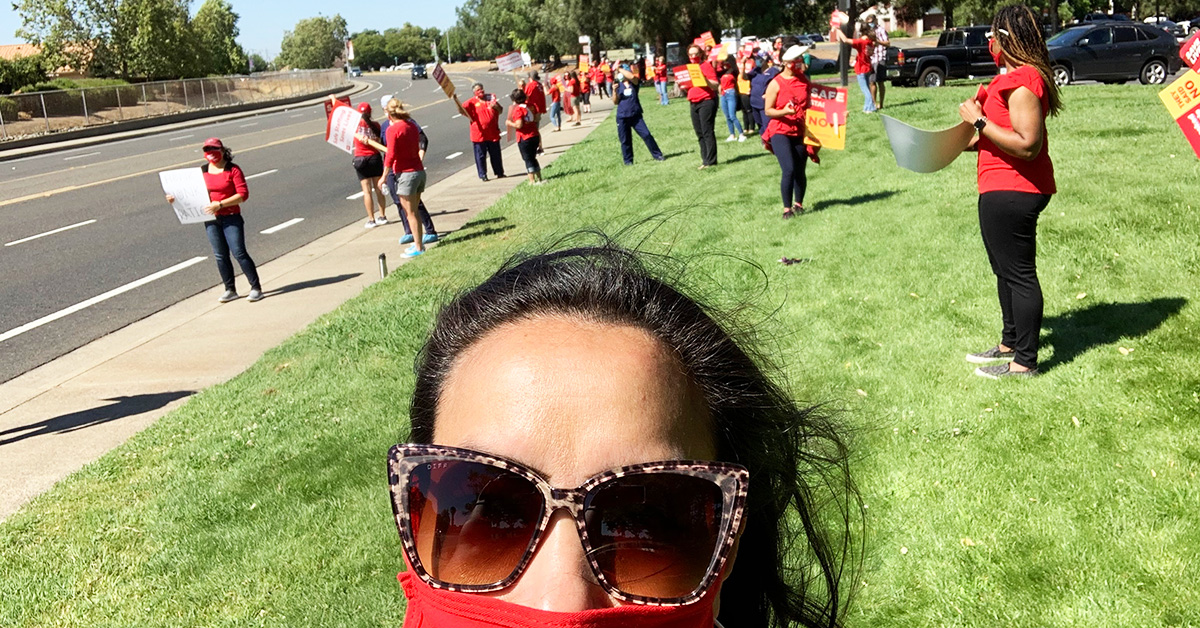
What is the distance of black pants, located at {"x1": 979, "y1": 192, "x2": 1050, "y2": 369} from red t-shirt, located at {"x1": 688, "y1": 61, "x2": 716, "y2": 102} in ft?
32.9

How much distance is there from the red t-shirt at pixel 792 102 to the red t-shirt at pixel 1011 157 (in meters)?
4.49

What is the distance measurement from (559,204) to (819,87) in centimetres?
471

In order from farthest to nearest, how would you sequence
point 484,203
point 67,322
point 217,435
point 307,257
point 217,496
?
point 484,203 → point 307,257 → point 67,322 → point 217,435 → point 217,496

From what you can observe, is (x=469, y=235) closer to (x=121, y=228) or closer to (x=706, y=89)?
(x=706, y=89)

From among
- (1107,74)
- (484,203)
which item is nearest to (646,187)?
(484,203)

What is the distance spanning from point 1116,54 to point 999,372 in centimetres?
2240

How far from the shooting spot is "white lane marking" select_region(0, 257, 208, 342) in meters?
9.38

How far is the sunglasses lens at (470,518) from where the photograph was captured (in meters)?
1.10

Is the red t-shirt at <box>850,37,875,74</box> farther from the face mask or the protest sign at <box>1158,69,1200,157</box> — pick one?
the face mask

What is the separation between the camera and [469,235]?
483 inches

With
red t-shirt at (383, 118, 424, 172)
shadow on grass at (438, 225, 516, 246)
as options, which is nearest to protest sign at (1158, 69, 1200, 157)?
shadow on grass at (438, 225, 516, 246)

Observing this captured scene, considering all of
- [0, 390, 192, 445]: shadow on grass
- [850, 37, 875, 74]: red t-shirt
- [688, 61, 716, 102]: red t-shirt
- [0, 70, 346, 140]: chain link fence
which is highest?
[0, 70, 346, 140]: chain link fence

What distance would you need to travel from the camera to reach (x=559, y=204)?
1348 centimetres

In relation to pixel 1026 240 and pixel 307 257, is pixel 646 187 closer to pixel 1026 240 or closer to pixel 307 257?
pixel 307 257
